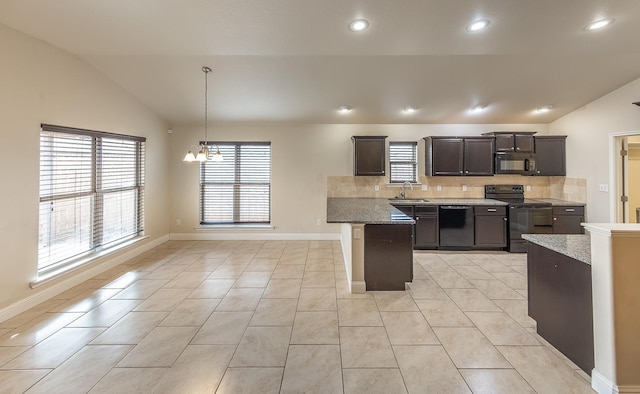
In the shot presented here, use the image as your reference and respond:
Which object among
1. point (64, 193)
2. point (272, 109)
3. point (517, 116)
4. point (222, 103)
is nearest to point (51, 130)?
point (64, 193)

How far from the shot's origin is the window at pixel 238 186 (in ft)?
19.9

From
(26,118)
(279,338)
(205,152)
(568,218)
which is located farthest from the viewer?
(568,218)

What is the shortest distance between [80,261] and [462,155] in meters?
6.33

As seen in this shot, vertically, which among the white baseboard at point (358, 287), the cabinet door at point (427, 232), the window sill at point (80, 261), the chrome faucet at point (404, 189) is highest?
the chrome faucet at point (404, 189)

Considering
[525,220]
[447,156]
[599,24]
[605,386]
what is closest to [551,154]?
[525,220]

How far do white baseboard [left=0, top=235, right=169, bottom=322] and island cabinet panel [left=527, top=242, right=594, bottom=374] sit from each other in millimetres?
4914

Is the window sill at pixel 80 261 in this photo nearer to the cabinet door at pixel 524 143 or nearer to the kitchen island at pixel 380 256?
the kitchen island at pixel 380 256

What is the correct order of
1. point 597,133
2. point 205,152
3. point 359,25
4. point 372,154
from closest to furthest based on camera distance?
point 359,25 → point 205,152 → point 597,133 → point 372,154

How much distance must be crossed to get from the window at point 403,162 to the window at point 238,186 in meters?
2.58

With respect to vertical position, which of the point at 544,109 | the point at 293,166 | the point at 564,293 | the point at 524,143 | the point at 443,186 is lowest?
the point at 564,293

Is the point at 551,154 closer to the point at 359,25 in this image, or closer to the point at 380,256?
the point at 380,256

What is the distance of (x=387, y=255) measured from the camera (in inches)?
136

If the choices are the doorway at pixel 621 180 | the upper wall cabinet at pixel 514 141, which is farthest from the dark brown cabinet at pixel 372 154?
the doorway at pixel 621 180

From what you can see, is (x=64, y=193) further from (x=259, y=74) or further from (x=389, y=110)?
(x=389, y=110)
